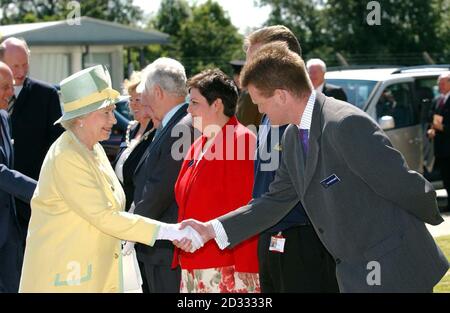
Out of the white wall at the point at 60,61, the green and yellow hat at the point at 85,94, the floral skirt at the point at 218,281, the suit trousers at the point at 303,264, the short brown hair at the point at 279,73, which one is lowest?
the white wall at the point at 60,61

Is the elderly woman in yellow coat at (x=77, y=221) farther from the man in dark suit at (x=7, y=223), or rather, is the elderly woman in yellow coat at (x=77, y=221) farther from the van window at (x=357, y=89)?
the van window at (x=357, y=89)

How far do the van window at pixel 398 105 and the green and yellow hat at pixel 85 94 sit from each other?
9.04m

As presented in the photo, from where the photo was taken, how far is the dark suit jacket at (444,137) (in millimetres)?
14453

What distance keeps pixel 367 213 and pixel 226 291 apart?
70.4 inches

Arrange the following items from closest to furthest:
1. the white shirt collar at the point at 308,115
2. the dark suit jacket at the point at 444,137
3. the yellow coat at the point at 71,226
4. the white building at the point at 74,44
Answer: the white shirt collar at the point at 308,115 < the yellow coat at the point at 71,226 < the dark suit jacket at the point at 444,137 < the white building at the point at 74,44

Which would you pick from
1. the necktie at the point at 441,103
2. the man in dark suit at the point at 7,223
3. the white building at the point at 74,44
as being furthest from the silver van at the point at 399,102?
the white building at the point at 74,44

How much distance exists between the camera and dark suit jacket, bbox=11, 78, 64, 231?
8.12 metres

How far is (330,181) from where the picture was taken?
4.87 meters

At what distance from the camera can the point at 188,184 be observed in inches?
251

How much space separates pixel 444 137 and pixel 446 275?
531cm

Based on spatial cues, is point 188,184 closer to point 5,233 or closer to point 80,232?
point 80,232

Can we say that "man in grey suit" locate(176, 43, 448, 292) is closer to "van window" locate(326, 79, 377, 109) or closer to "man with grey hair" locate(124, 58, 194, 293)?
"man with grey hair" locate(124, 58, 194, 293)

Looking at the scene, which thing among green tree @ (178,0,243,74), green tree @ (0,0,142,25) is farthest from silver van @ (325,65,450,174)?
green tree @ (0,0,142,25)

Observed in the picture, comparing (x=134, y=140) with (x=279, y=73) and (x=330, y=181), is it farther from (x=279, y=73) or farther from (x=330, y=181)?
(x=330, y=181)
